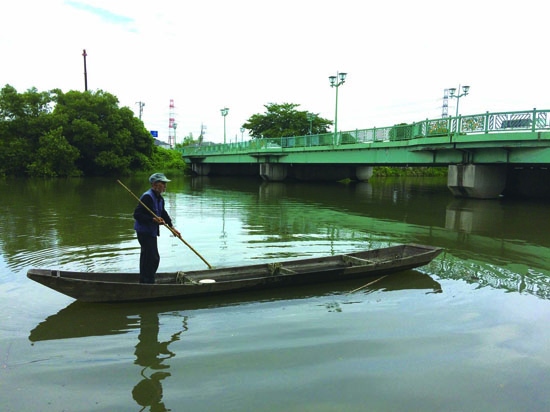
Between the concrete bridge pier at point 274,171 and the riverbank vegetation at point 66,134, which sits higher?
the riverbank vegetation at point 66,134

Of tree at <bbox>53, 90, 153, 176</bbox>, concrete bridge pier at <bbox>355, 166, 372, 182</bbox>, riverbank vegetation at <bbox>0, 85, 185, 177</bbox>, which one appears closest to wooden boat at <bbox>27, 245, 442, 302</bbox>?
concrete bridge pier at <bbox>355, 166, 372, 182</bbox>

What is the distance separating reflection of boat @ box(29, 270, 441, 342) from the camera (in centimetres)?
548

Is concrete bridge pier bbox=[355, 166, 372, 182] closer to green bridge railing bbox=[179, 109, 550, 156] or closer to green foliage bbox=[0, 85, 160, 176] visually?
green bridge railing bbox=[179, 109, 550, 156]

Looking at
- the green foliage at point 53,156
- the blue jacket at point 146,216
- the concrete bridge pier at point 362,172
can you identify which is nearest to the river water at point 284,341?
the blue jacket at point 146,216

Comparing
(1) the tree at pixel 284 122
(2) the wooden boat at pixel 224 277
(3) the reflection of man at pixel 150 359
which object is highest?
(1) the tree at pixel 284 122

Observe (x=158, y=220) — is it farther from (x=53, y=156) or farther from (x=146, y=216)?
(x=53, y=156)

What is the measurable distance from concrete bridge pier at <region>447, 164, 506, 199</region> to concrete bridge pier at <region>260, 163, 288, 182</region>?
21.1 metres

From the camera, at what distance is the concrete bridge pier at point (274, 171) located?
42.0 meters

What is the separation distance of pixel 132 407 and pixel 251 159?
3937cm

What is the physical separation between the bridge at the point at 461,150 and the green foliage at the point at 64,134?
21189 millimetres

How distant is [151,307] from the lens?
6.20 metres

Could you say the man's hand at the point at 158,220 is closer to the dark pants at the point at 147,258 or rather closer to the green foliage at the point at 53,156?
the dark pants at the point at 147,258

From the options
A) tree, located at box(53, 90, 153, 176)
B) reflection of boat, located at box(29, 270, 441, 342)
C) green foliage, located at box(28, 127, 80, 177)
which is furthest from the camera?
tree, located at box(53, 90, 153, 176)

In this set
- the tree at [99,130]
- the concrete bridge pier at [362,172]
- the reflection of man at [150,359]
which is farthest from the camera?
the tree at [99,130]
